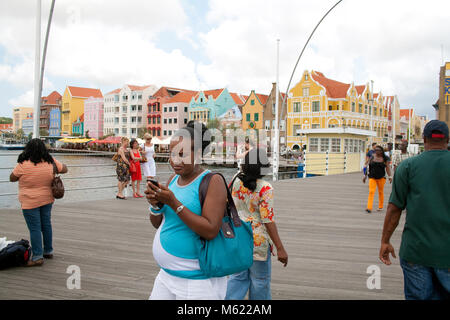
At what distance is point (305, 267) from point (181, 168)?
3.49 meters

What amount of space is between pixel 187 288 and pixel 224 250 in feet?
0.99

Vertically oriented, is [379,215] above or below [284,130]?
below

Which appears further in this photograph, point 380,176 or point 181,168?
point 380,176

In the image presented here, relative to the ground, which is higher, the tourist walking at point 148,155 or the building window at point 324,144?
the building window at point 324,144

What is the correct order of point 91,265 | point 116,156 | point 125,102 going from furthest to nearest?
point 125,102
point 116,156
point 91,265

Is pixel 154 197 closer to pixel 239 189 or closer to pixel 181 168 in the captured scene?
pixel 181 168

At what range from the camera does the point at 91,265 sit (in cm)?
508

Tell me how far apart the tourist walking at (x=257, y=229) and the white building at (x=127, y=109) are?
7775 cm

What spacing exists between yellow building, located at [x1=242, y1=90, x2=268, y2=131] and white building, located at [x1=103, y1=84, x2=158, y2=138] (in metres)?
23.8

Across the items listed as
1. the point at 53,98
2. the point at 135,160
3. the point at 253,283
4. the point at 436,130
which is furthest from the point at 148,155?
the point at 53,98

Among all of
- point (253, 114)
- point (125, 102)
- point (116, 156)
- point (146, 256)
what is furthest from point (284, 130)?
point (146, 256)

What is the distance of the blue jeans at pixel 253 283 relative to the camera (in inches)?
122

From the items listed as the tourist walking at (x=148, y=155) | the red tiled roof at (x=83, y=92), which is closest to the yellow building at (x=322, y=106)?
the tourist walking at (x=148, y=155)

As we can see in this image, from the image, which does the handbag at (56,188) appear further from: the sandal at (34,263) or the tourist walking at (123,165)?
the tourist walking at (123,165)
